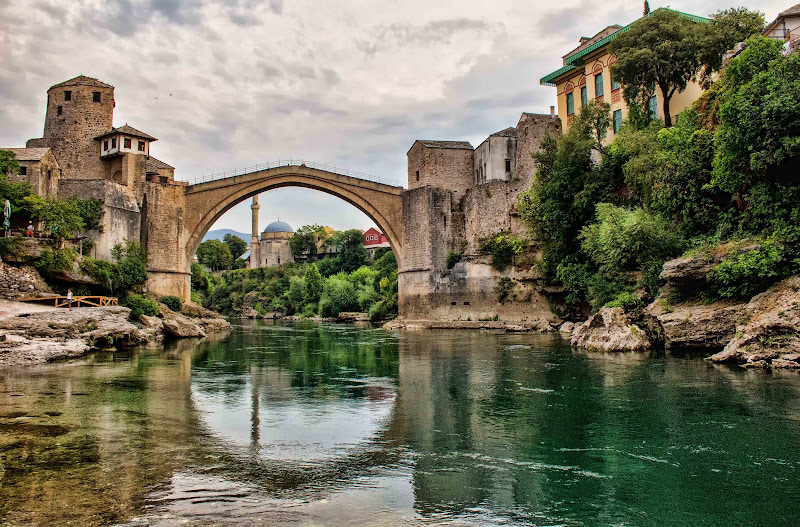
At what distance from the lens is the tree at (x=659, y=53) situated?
2125cm

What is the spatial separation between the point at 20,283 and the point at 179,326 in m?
6.23

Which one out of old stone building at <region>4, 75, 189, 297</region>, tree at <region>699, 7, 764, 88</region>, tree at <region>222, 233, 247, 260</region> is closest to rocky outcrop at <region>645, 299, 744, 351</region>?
tree at <region>699, 7, 764, 88</region>

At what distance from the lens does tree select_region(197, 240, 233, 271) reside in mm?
76438

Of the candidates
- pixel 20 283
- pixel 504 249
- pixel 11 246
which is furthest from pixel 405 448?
pixel 504 249

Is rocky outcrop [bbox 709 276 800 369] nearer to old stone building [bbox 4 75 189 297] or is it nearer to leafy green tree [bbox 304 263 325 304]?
old stone building [bbox 4 75 189 297]

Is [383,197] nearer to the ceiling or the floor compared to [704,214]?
nearer to the ceiling

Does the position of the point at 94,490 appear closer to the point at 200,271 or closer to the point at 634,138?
the point at 634,138

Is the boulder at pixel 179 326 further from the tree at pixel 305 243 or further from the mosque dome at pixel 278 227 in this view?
the mosque dome at pixel 278 227

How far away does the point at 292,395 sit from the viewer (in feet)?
34.6

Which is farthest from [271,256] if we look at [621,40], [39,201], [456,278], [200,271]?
[621,40]

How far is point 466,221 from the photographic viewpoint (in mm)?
32750

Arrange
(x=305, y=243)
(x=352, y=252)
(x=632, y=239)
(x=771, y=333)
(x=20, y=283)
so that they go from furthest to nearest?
(x=305, y=243), (x=352, y=252), (x=20, y=283), (x=632, y=239), (x=771, y=333)

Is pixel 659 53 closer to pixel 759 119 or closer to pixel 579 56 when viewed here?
pixel 579 56

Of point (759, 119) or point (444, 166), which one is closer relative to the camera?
point (759, 119)
